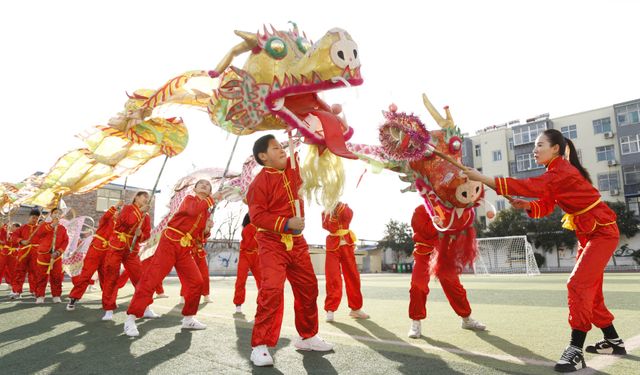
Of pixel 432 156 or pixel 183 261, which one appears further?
pixel 183 261

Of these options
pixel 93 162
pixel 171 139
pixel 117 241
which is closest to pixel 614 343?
pixel 171 139

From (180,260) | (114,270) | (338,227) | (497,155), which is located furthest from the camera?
(497,155)

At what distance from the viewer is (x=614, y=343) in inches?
141

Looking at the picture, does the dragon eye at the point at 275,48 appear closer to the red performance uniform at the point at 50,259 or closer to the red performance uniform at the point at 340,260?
the red performance uniform at the point at 340,260

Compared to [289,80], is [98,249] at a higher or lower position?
lower

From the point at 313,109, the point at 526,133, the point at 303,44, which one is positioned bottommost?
the point at 313,109

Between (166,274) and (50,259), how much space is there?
18.3 ft

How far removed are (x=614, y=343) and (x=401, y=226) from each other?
4240 cm

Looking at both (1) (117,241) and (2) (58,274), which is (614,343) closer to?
(1) (117,241)

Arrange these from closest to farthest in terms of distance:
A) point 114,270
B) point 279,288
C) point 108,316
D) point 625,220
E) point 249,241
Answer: point 279,288, point 108,316, point 114,270, point 249,241, point 625,220

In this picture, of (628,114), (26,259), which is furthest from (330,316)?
(628,114)

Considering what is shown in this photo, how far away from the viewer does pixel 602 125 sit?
3616 cm

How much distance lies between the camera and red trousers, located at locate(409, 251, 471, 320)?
468 cm

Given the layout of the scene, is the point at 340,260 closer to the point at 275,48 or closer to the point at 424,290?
the point at 424,290
